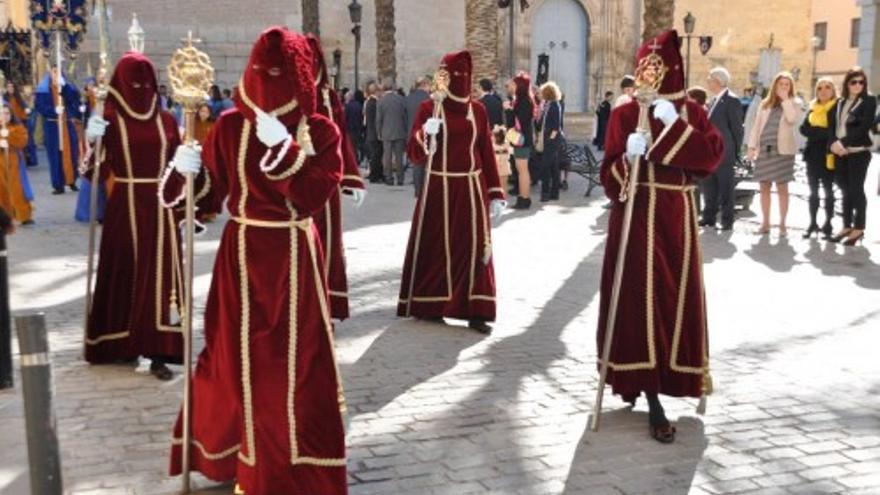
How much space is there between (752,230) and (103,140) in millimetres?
9219

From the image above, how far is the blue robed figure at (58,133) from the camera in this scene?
15703 mm

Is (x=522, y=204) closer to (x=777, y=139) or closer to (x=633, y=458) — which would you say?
(x=777, y=139)

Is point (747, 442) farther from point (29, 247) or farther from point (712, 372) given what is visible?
point (29, 247)

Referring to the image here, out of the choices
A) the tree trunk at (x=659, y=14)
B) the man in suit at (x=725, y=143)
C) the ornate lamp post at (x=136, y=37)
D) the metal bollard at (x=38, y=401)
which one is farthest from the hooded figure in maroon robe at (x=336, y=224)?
the tree trunk at (x=659, y=14)

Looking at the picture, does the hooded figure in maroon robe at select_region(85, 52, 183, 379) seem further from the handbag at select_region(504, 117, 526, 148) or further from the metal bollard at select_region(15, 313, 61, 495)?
the handbag at select_region(504, 117, 526, 148)

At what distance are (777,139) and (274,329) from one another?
31.8 ft

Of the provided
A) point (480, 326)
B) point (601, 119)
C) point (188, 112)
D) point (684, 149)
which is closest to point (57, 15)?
point (480, 326)

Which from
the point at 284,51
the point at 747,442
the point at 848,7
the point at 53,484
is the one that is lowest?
the point at 747,442

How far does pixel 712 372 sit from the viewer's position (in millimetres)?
6547

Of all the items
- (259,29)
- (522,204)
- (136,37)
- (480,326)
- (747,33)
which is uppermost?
(747,33)

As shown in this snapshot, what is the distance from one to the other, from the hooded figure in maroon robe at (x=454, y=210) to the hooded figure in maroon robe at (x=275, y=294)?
3.57 metres

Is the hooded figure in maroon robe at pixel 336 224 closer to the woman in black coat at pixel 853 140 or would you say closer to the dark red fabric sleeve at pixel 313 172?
the dark red fabric sleeve at pixel 313 172

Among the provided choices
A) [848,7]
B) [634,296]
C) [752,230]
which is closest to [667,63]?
[634,296]

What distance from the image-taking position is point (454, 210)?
7.71 meters
